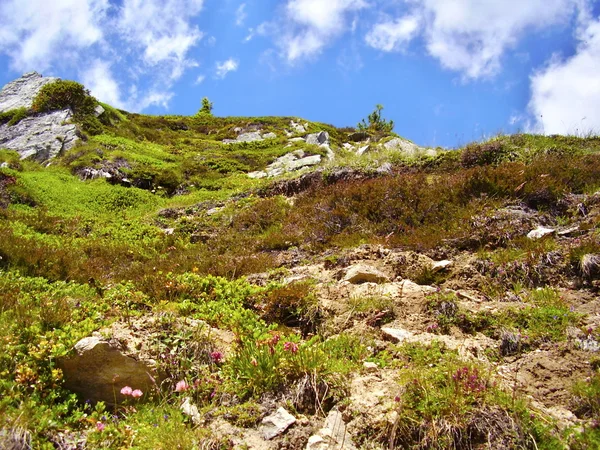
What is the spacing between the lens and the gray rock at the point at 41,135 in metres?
23.8

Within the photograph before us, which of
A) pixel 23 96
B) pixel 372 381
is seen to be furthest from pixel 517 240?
pixel 23 96

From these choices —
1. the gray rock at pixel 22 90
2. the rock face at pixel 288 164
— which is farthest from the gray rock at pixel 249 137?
the gray rock at pixel 22 90

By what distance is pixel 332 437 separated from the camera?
144 inches

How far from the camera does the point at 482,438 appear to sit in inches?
133

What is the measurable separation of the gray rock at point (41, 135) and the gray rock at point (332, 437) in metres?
25.0

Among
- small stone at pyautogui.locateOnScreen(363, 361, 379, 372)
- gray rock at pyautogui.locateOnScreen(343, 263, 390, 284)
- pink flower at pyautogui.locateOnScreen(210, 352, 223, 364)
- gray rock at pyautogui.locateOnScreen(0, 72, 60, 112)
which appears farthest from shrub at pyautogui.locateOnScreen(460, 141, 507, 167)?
gray rock at pyautogui.locateOnScreen(0, 72, 60, 112)

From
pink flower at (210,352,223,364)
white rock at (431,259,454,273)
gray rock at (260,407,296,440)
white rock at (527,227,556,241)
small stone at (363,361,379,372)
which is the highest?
white rock at (527,227,556,241)

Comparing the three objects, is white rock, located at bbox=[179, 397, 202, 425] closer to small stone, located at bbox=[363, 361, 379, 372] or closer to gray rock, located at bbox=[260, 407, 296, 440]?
gray rock, located at bbox=[260, 407, 296, 440]

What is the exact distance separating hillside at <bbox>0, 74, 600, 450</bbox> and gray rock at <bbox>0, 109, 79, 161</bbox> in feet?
37.0

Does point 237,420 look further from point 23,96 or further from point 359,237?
point 23,96

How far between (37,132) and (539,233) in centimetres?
2847

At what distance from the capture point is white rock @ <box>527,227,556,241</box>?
7.34 metres

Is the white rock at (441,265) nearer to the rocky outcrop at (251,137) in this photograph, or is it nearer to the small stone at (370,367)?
the small stone at (370,367)

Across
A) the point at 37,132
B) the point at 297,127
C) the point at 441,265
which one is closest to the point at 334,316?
the point at 441,265
